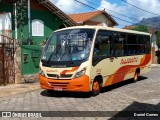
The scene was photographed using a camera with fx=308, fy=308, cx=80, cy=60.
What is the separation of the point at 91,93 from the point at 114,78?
6.74 feet

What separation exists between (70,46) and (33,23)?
436 inches

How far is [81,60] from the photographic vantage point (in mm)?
11117

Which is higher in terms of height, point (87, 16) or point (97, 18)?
point (87, 16)

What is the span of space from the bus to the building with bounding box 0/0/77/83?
442 centimetres

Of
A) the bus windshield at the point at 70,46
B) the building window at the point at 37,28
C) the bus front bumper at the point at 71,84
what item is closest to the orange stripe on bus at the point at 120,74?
the bus front bumper at the point at 71,84

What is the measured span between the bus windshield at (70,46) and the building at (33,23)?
14.1 ft

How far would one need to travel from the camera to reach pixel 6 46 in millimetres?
15086

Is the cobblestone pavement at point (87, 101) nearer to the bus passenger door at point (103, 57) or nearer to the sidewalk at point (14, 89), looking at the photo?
the sidewalk at point (14, 89)

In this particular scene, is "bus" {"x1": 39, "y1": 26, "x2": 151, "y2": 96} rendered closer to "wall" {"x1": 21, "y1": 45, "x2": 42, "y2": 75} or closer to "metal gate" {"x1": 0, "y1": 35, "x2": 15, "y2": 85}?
"metal gate" {"x1": 0, "y1": 35, "x2": 15, "y2": 85}

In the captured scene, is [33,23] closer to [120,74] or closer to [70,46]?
[120,74]

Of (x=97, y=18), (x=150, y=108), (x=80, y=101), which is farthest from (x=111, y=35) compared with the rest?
(x=97, y=18)

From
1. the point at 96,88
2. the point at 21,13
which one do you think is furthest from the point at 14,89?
the point at 21,13

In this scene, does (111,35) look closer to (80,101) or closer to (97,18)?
(80,101)

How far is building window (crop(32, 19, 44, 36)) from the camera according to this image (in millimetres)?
22125
